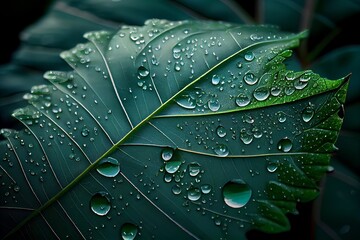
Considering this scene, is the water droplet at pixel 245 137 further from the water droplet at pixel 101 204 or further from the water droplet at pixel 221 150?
the water droplet at pixel 101 204

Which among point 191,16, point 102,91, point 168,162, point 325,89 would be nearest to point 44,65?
point 191,16

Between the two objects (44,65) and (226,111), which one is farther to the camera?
(44,65)

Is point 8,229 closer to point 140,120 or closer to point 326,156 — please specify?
point 140,120

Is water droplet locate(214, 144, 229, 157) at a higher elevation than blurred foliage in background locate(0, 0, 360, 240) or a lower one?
lower

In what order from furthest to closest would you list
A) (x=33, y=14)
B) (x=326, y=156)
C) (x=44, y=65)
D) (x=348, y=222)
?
(x=33, y=14) → (x=44, y=65) → (x=348, y=222) → (x=326, y=156)

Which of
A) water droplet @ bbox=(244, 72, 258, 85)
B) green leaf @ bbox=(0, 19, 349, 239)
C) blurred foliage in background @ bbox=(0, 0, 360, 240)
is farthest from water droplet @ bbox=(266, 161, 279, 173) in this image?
blurred foliage in background @ bbox=(0, 0, 360, 240)

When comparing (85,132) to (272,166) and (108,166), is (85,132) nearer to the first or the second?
(108,166)

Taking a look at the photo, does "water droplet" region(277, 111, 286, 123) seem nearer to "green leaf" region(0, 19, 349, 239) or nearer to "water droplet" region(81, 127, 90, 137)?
"green leaf" region(0, 19, 349, 239)

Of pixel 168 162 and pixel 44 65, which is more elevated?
pixel 44 65
